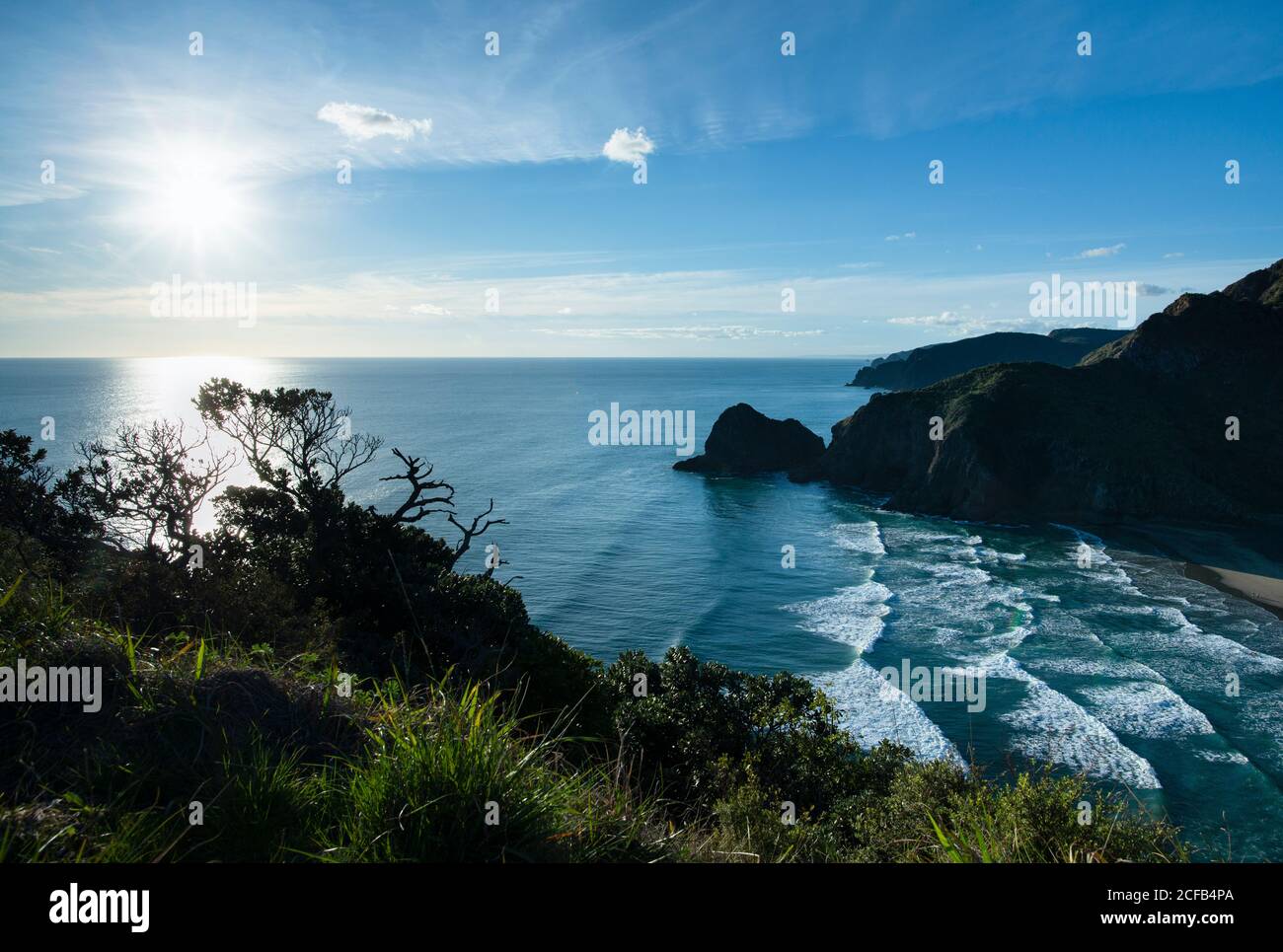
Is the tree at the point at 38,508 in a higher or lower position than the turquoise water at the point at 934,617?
higher

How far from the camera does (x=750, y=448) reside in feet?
345

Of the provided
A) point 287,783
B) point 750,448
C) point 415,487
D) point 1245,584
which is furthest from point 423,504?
point 750,448

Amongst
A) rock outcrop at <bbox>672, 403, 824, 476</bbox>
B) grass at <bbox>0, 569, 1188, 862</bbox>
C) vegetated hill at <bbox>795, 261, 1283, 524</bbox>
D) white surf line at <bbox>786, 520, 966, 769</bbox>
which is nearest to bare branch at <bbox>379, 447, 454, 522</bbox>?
white surf line at <bbox>786, 520, 966, 769</bbox>

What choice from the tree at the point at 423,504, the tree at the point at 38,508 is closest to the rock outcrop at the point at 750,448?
the tree at the point at 423,504

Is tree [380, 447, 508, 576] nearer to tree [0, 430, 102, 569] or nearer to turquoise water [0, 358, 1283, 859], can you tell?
turquoise water [0, 358, 1283, 859]

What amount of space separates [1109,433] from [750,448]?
147 ft

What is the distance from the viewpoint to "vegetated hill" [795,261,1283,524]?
76250 mm

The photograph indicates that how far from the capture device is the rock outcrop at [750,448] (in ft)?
340

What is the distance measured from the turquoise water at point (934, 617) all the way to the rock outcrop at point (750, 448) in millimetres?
9661

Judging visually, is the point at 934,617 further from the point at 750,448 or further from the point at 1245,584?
the point at 750,448

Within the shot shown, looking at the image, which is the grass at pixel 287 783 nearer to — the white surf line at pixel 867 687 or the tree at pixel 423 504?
the tree at pixel 423 504

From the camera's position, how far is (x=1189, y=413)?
8950 cm

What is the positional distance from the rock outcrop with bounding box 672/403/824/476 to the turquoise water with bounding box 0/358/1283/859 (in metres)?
9.66
